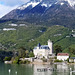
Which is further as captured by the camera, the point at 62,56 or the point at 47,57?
the point at 47,57

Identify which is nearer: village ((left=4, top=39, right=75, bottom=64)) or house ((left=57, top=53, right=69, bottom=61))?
village ((left=4, top=39, right=75, bottom=64))

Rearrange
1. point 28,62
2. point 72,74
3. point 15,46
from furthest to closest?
point 15,46 → point 28,62 → point 72,74

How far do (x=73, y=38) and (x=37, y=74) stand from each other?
4688 inches

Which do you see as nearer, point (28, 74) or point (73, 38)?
point (28, 74)

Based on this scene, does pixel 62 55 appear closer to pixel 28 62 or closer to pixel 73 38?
pixel 28 62

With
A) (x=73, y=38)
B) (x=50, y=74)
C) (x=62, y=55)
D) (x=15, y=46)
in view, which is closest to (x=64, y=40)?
(x=73, y=38)

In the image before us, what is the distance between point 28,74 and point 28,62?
5105cm

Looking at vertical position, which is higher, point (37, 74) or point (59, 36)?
point (59, 36)

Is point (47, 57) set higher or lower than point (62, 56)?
lower

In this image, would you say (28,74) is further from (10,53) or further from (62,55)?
(10,53)

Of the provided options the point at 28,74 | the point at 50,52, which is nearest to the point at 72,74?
the point at 28,74

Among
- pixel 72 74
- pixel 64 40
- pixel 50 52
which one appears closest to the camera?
pixel 72 74

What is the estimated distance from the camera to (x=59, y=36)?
199000 mm

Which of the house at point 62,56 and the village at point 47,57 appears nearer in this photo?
the village at point 47,57
